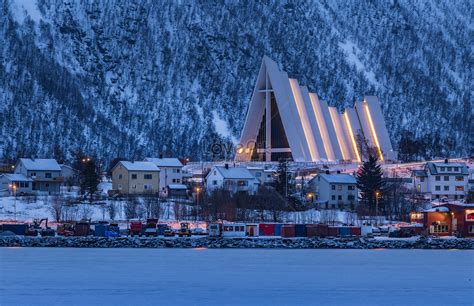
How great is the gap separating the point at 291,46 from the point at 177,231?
10773 cm

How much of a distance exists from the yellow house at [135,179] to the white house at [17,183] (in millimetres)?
4245

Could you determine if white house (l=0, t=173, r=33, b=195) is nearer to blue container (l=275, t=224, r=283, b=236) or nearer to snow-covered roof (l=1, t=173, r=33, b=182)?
snow-covered roof (l=1, t=173, r=33, b=182)

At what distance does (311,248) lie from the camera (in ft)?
121

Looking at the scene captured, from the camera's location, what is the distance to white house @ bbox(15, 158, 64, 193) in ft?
180

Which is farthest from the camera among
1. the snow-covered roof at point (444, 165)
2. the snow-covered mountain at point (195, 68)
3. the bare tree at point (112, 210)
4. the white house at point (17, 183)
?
the snow-covered mountain at point (195, 68)

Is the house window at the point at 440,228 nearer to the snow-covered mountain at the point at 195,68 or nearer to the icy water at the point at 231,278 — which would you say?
the icy water at the point at 231,278

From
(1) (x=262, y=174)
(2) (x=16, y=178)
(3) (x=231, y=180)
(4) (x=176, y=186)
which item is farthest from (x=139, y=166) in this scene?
(1) (x=262, y=174)

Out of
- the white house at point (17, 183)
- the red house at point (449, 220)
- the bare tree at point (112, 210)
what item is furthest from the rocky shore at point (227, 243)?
the white house at point (17, 183)

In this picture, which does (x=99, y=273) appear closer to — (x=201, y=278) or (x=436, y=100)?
(x=201, y=278)

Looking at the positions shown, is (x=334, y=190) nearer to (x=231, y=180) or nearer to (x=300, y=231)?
(x=231, y=180)

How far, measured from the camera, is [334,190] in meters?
52.8

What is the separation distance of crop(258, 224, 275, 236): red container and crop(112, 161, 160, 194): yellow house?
545 inches

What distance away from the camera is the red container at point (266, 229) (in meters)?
41.2

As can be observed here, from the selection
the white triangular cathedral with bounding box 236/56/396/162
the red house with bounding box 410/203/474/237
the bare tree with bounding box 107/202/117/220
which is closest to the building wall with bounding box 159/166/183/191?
the white triangular cathedral with bounding box 236/56/396/162
